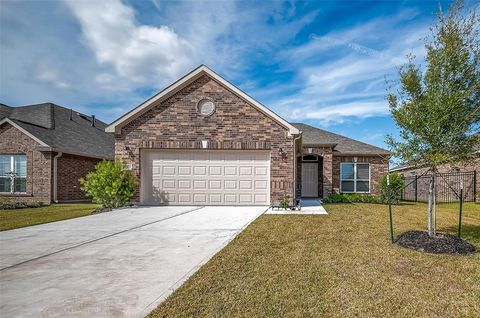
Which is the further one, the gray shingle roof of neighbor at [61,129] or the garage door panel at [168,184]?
the gray shingle roof of neighbor at [61,129]

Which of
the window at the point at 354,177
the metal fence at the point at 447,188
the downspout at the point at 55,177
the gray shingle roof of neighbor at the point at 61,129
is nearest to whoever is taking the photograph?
the downspout at the point at 55,177

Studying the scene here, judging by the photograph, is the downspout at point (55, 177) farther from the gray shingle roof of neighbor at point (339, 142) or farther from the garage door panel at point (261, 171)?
the gray shingle roof of neighbor at point (339, 142)

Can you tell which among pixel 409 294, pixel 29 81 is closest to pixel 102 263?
pixel 409 294

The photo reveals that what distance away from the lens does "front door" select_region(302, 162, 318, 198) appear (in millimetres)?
20375

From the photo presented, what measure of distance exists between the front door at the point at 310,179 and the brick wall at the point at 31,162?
15.2 metres

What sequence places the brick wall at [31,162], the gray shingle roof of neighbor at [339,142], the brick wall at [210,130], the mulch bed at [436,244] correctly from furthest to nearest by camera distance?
the gray shingle roof of neighbor at [339,142]
the brick wall at [31,162]
the brick wall at [210,130]
the mulch bed at [436,244]

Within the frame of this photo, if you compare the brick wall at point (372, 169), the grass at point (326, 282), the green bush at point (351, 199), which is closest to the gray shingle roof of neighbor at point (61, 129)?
the green bush at point (351, 199)

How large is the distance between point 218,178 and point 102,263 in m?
8.86

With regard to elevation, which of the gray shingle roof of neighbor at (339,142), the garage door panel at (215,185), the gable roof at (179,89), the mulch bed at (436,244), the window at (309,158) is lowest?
the mulch bed at (436,244)

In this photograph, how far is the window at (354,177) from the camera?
19531mm

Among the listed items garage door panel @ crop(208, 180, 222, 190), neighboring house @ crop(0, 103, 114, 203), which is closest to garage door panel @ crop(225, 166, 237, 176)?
garage door panel @ crop(208, 180, 222, 190)

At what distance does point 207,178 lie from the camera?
1377 centimetres

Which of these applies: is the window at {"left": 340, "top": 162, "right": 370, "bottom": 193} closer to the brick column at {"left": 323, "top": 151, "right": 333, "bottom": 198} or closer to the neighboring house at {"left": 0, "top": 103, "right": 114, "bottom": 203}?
the brick column at {"left": 323, "top": 151, "right": 333, "bottom": 198}

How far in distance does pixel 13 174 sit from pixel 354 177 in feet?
66.0
